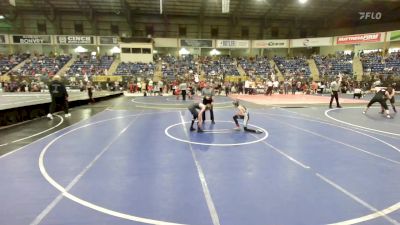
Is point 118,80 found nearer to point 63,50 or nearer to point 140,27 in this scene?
point 140,27

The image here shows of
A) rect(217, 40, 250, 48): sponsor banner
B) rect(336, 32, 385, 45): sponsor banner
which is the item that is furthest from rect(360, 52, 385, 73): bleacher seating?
rect(217, 40, 250, 48): sponsor banner

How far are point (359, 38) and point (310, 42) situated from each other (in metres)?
6.77

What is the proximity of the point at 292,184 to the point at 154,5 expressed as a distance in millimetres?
38934

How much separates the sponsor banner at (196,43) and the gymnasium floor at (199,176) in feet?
116

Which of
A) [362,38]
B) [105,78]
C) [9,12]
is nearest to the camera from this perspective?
[105,78]

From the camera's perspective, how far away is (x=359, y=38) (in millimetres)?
38469

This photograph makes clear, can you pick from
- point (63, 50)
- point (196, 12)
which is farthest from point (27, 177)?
point (63, 50)

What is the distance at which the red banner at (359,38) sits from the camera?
37.4 m

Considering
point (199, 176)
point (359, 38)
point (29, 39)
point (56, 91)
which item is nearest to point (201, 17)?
point (359, 38)

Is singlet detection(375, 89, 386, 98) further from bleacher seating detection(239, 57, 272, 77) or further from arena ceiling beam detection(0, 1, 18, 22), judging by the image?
arena ceiling beam detection(0, 1, 18, 22)

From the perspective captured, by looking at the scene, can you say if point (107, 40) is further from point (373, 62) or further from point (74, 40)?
point (373, 62)

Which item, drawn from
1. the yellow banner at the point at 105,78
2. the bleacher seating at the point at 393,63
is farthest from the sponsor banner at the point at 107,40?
the bleacher seating at the point at 393,63

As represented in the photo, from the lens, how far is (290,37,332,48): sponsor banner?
137 feet

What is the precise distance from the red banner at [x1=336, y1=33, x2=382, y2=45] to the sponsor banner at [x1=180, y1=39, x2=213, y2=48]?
19.6m
